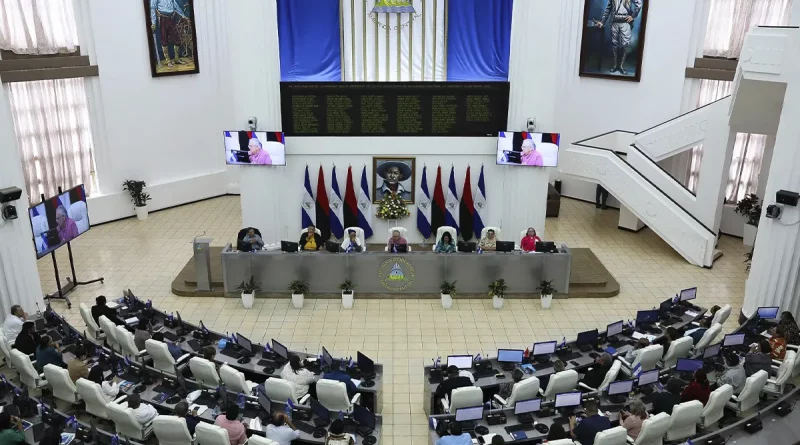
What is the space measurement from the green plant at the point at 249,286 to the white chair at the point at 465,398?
6.33 metres

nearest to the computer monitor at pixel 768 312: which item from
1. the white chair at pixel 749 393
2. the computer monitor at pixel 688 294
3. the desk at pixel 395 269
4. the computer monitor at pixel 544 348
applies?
the computer monitor at pixel 688 294

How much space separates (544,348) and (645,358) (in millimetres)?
1585

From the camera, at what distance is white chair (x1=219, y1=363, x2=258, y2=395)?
375 inches

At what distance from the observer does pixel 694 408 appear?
8.73 m

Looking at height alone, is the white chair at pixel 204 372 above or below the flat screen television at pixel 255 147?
below

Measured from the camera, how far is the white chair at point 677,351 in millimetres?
10578

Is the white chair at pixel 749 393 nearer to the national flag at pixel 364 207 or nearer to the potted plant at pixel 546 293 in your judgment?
the potted plant at pixel 546 293

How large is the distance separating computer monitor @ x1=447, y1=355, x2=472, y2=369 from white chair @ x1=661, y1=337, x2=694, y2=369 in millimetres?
3383

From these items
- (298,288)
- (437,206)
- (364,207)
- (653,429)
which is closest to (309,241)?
(298,288)

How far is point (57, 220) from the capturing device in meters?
13.8

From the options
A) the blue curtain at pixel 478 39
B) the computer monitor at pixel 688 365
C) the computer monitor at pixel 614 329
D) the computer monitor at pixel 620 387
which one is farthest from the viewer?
the blue curtain at pixel 478 39

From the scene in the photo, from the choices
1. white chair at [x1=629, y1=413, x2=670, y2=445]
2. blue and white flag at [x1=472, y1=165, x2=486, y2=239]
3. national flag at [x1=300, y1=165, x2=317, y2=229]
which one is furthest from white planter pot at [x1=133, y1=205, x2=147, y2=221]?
white chair at [x1=629, y1=413, x2=670, y2=445]

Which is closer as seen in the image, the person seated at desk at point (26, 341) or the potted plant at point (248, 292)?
the person seated at desk at point (26, 341)

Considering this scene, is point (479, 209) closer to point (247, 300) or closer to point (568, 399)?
point (247, 300)
